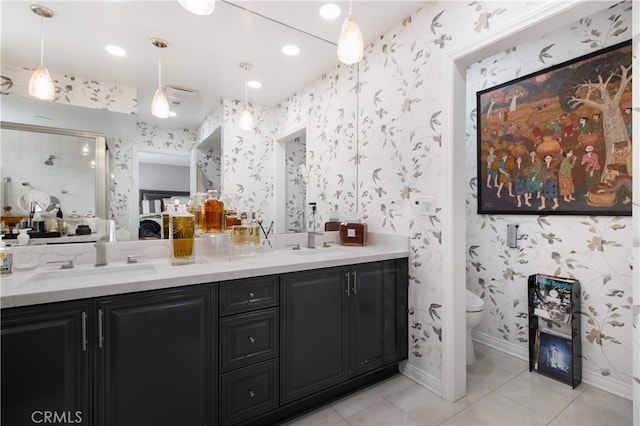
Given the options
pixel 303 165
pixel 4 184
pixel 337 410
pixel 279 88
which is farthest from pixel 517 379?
pixel 4 184

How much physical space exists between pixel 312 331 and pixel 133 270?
986mm

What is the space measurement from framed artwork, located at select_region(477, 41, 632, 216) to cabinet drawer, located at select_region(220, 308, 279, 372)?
2.07 meters

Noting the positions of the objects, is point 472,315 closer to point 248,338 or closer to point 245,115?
point 248,338

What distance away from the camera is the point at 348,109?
96.7 inches

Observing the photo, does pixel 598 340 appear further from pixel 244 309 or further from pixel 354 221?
pixel 244 309

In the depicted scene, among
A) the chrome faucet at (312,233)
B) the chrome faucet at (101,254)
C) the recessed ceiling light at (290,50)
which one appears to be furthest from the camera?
the chrome faucet at (312,233)

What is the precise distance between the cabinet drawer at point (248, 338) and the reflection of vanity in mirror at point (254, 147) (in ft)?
2.63

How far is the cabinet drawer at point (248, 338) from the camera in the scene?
1364mm

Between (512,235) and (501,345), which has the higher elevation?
(512,235)

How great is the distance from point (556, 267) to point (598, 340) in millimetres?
496

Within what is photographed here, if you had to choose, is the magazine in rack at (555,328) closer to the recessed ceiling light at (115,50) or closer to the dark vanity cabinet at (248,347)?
the dark vanity cabinet at (248,347)

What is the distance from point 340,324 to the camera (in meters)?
1.73

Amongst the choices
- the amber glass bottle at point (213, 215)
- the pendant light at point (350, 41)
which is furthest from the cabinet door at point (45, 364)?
the pendant light at point (350, 41)

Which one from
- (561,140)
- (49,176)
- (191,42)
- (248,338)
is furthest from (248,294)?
(561,140)
